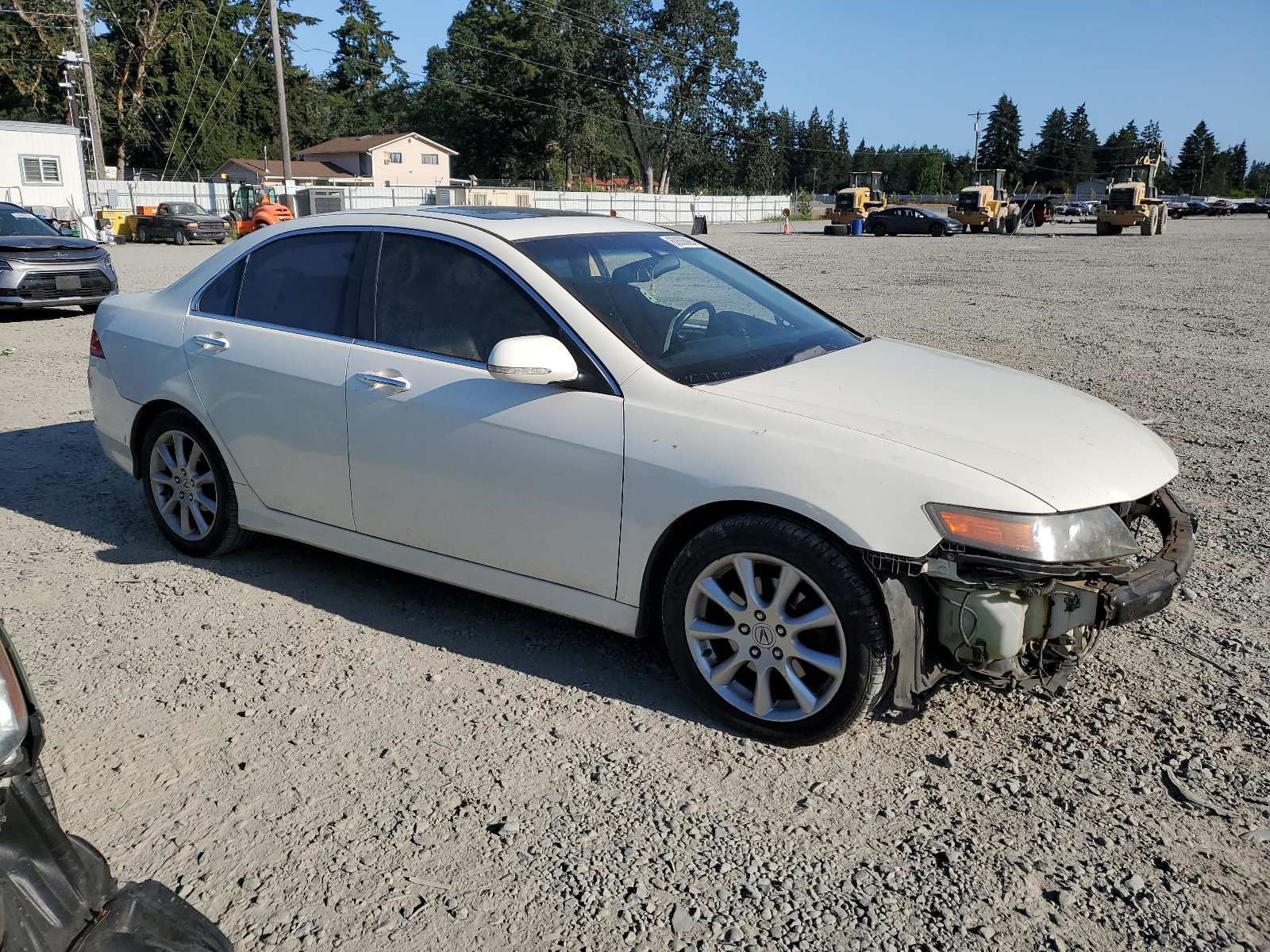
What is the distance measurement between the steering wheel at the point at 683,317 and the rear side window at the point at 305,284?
134 centimetres

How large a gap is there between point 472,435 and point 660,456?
30.9 inches

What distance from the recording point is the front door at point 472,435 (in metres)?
3.48

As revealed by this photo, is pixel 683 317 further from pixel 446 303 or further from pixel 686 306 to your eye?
pixel 446 303

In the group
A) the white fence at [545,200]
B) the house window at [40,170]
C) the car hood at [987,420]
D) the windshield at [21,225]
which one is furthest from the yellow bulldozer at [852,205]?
the car hood at [987,420]

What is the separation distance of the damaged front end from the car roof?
1.96 metres

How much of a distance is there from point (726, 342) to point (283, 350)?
1.89m

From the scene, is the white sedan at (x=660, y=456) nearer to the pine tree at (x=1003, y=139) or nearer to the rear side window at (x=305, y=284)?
the rear side window at (x=305, y=284)

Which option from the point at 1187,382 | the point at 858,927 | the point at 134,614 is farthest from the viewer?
the point at 1187,382

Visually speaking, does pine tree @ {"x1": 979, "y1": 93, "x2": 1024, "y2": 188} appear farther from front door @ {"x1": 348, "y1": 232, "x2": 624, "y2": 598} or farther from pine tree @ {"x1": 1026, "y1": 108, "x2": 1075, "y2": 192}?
front door @ {"x1": 348, "y1": 232, "x2": 624, "y2": 598}

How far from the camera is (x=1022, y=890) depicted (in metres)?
2.58

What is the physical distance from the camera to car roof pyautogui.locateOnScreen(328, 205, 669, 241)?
13.3ft

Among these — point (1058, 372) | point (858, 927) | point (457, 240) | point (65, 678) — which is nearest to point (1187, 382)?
point (1058, 372)

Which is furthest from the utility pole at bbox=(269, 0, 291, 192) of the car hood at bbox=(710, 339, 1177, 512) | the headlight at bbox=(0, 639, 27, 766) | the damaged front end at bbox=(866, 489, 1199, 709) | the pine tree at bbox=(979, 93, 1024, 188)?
the pine tree at bbox=(979, 93, 1024, 188)

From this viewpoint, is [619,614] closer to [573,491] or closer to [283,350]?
[573,491]
